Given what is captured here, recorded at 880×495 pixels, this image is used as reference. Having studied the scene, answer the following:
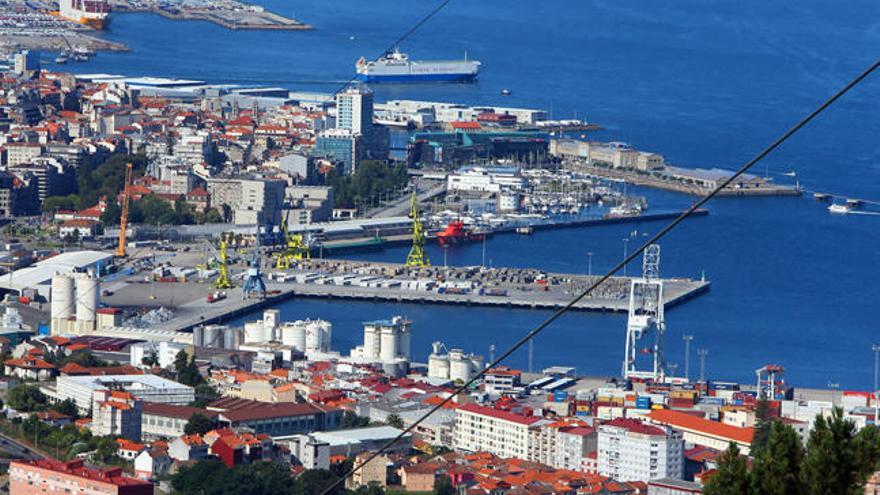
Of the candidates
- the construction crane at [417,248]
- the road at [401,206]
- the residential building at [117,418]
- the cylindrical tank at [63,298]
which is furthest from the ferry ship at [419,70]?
the residential building at [117,418]

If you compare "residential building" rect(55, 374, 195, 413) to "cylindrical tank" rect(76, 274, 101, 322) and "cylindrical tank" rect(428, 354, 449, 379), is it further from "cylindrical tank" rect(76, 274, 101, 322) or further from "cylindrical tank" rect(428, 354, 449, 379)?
"cylindrical tank" rect(76, 274, 101, 322)

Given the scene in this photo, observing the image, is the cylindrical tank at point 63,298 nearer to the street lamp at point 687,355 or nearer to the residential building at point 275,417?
the residential building at point 275,417

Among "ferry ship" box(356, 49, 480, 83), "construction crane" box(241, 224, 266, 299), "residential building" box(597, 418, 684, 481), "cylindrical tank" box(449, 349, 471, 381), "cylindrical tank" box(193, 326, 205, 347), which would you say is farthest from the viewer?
"ferry ship" box(356, 49, 480, 83)

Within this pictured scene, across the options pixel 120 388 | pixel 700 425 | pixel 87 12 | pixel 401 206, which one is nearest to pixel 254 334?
pixel 120 388

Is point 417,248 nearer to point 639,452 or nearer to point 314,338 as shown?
point 314,338

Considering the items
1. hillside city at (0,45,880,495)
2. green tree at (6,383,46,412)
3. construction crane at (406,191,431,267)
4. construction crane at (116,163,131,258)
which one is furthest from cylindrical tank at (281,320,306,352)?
construction crane at (116,163,131,258)

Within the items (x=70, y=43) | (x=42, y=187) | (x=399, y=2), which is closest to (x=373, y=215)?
(x=42, y=187)

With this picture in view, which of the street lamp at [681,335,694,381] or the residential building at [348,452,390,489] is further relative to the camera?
the street lamp at [681,335,694,381]
